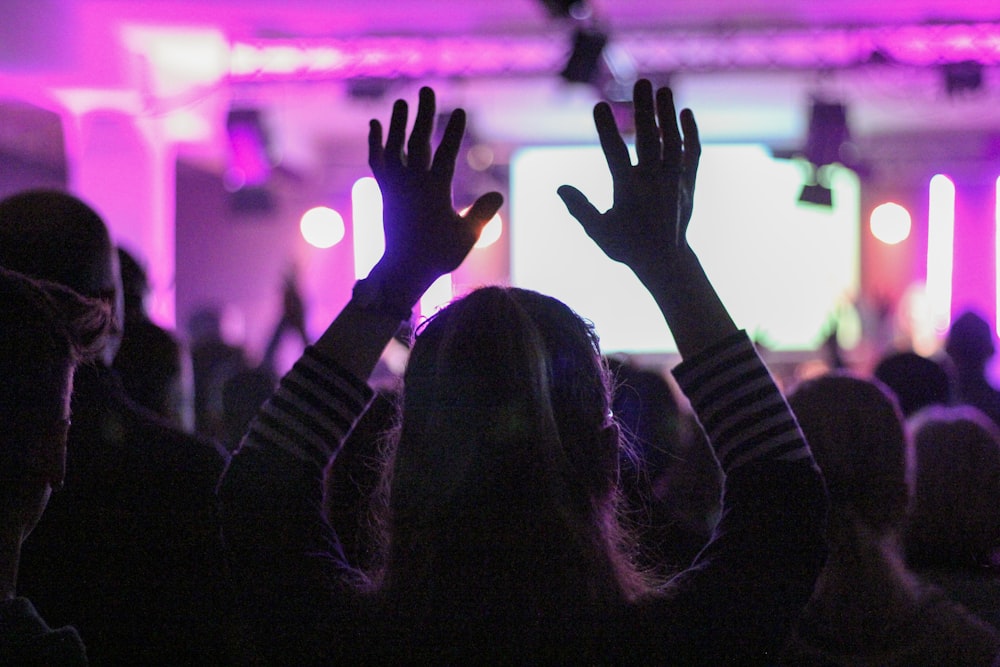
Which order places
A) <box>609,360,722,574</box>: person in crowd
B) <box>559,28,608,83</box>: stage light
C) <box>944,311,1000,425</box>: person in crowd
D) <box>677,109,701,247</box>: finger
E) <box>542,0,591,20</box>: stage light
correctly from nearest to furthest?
<box>677,109,701,247</box>: finger
<box>609,360,722,574</box>: person in crowd
<box>944,311,1000,425</box>: person in crowd
<box>542,0,591,20</box>: stage light
<box>559,28,608,83</box>: stage light

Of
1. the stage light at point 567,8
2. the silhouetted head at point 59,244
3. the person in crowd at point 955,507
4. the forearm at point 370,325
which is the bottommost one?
the person in crowd at point 955,507

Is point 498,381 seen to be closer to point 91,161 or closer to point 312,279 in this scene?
point 91,161

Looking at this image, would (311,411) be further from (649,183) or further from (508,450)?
(649,183)

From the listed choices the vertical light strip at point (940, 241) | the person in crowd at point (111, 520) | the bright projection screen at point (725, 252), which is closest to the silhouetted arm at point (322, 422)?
the person in crowd at point (111, 520)

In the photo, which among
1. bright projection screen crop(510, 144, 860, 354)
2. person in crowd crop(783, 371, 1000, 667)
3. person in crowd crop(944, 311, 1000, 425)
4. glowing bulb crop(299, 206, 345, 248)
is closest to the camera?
person in crowd crop(783, 371, 1000, 667)

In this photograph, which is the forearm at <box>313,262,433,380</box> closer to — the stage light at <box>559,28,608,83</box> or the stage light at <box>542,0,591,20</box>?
the stage light at <box>542,0,591,20</box>

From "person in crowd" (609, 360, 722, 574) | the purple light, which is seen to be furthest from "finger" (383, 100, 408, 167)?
the purple light

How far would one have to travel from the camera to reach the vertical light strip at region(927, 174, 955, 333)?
975 centimetres

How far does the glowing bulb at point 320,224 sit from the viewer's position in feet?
33.6

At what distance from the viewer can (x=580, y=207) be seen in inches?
34.6

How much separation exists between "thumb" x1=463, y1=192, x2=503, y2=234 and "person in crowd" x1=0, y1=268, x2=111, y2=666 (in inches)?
15.0

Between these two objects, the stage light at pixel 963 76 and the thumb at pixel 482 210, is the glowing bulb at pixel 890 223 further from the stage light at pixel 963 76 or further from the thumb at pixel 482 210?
the thumb at pixel 482 210

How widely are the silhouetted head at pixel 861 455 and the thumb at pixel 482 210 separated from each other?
0.67 m

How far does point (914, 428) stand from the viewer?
6.31ft
